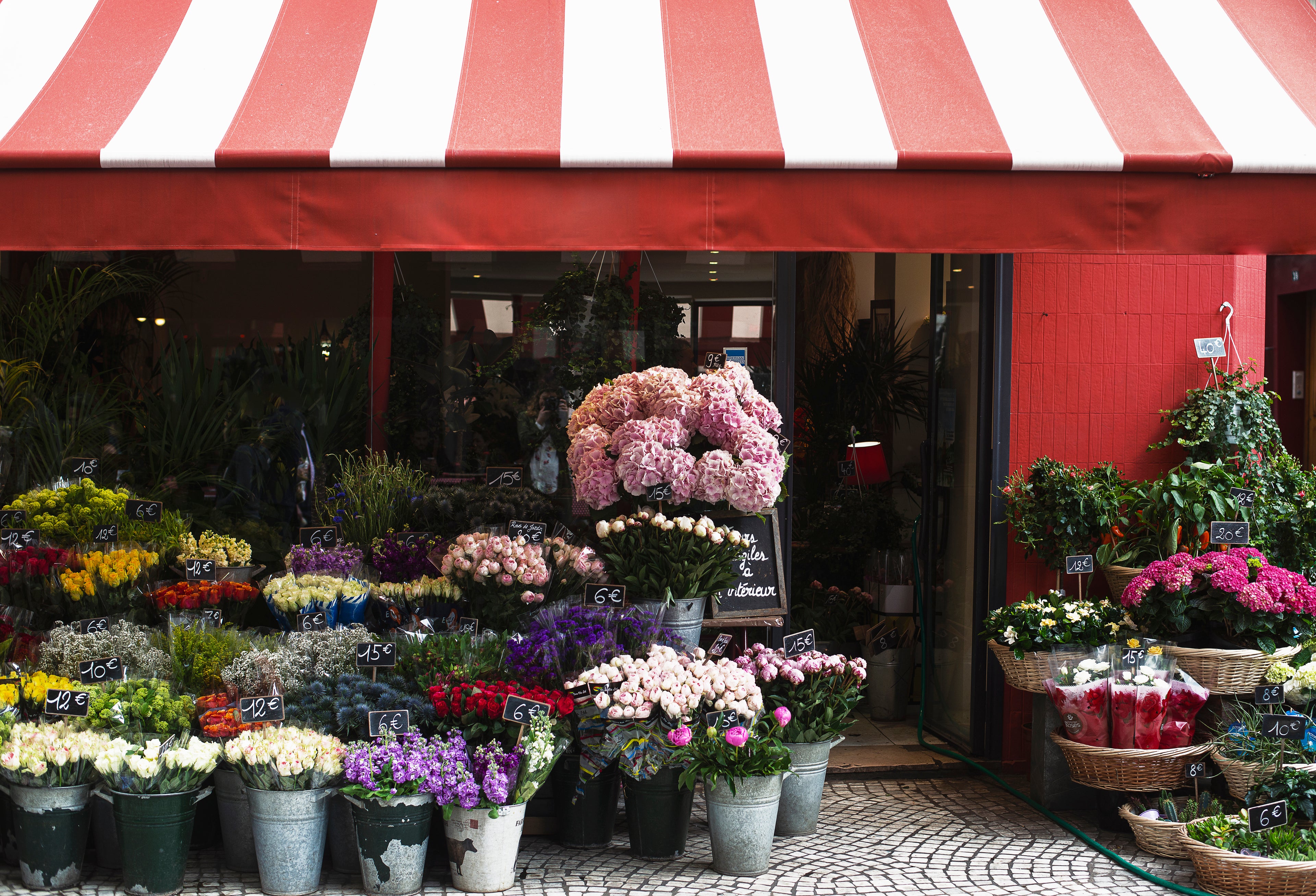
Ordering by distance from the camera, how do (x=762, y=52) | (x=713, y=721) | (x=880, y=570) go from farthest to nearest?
(x=880, y=570) → (x=762, y=52) → (x=713, y=721)

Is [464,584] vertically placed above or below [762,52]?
below

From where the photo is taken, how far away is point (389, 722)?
3.69 meters

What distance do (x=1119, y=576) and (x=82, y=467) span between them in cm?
486

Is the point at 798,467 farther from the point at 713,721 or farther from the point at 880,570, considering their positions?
the point at 713,721

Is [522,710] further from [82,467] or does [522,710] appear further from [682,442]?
[82,467]

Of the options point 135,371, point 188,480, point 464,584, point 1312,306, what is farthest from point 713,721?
point 1312,306

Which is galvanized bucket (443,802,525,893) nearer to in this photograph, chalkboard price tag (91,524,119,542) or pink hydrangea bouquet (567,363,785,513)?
pink hydrangea bouquet (567,363,785,513)

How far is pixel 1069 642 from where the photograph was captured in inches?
179

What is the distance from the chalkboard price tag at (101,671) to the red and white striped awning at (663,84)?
1692mm

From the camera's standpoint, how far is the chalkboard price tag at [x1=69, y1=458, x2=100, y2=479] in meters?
5.34

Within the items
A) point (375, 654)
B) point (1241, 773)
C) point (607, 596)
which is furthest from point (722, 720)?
point (1241, 773)

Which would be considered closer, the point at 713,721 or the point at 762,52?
the point at 713,721

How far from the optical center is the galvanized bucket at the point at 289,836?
3613 mm

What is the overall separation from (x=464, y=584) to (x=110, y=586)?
1.42 meters
